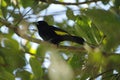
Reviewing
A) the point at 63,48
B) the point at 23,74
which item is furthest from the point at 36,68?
the point at 63,48

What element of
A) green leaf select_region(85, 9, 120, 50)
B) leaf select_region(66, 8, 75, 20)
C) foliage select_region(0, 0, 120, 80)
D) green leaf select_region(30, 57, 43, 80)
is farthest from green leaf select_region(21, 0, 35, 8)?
green leaf select_region(85, 9, 120, 50)

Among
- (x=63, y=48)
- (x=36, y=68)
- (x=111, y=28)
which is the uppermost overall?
(x=63, y=48)

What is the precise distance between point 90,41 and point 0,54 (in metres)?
0.65

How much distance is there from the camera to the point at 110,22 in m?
0.41

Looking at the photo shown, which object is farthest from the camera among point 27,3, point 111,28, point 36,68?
point 27,3

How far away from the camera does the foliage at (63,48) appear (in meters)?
0.43

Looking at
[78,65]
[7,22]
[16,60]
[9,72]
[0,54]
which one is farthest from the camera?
[78,65]

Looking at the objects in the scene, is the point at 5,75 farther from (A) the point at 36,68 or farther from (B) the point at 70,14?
(B) the point at 70,14

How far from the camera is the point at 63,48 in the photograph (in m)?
1.60

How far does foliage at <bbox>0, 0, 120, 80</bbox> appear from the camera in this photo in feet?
1.40

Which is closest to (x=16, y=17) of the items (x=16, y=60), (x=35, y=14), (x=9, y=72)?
(x=35, y=14)

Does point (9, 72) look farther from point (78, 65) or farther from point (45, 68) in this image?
point (78, 65)

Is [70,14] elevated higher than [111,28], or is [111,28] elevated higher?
[70,14]

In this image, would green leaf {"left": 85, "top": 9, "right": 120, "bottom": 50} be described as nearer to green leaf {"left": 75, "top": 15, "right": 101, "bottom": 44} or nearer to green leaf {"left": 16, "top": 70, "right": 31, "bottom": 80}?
green leaf {"left": 16, "top": 70, "right": 31, "bottom": 80}
